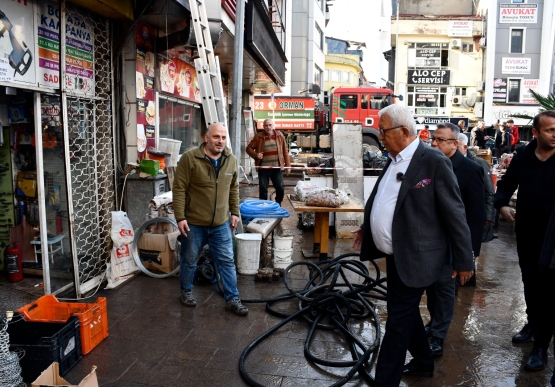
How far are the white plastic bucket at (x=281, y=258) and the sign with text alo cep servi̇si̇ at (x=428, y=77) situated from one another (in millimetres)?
30599

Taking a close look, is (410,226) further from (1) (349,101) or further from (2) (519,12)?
(2) (519,12)

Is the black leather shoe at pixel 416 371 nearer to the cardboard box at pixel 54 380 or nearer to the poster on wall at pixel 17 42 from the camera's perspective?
the cardboard box at pixel 54 380

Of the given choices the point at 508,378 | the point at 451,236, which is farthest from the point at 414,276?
the point at 508,378

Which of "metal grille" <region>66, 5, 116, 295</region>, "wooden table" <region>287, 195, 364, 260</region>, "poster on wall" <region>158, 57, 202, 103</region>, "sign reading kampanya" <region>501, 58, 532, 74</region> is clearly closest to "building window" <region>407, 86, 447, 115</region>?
"sign reading kampanya" <region>501, 58, 532, 74</region>

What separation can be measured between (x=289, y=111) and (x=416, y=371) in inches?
804

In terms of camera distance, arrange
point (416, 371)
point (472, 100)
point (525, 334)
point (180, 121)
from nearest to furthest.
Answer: point (416, 371) → point (525, 334) → point (180, 121) → point (472, 100)

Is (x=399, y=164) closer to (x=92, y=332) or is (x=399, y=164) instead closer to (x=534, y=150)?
(x=534, y=150)

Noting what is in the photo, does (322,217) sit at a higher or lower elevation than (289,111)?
lower

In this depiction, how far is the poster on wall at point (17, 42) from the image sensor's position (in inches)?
165

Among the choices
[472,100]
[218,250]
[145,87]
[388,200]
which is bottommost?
[218,250]

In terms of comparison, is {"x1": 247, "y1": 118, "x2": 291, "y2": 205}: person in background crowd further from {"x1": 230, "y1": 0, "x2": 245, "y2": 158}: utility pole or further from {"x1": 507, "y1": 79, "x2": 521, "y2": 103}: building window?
{"x1": 507, "y1": 79, "x2": 521, "y2": 103}: building window

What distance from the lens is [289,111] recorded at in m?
23.2

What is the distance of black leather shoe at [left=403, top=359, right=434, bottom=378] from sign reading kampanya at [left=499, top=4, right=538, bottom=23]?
3440cm

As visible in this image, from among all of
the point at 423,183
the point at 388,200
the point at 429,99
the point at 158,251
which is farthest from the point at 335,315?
the point at 429,99
